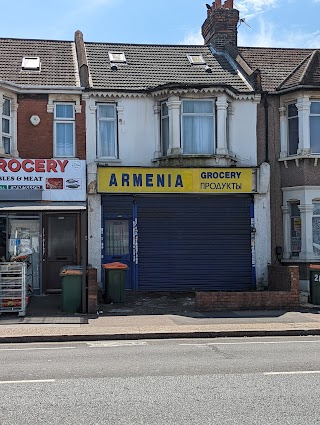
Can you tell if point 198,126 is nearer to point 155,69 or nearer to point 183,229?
point 155,69

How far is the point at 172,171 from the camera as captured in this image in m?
17.3

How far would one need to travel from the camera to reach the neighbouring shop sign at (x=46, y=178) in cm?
1675

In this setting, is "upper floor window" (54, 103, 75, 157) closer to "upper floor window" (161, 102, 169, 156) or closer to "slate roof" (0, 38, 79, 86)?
"slate roof" (0, 38, 79, 86)

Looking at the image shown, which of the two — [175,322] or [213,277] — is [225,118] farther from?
[175,322]

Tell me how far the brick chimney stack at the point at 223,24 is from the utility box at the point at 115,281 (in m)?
10.9

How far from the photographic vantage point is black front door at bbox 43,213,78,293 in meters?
17.5

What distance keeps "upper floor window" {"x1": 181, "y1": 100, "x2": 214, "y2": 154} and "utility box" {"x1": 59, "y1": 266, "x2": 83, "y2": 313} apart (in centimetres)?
599

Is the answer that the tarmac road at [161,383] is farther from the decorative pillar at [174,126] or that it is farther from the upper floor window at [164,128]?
the upper floor window at [164,128]

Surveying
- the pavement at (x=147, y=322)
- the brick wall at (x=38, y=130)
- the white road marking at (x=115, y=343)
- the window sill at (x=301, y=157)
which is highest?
the brick wall at (x=38, y=130)

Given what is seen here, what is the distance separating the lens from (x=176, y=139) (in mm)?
17609

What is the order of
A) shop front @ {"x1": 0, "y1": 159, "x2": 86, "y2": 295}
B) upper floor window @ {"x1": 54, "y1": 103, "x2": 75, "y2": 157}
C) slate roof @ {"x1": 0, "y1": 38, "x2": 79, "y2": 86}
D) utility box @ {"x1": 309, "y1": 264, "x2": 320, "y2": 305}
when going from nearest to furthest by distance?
utility box @ {"x1": 309, "y1": 264, "x2": 320, "y2": 305} → shop front @ {"x1": 0, "y1": 159, "x2": 86, "y2": 295} → upper floor window @ {"x1": 54, "y1": 103, "x2": 75, "y2": 157} → slate roof @ {"x1": 0, "y1": 38, "x2": 79, "y2": 86}

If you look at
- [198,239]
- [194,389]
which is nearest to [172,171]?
[198,239]


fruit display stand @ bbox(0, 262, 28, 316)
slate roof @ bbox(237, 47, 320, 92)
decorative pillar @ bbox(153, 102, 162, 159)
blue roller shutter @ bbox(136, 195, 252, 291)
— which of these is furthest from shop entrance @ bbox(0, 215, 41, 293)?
slate roof @ bbox(237, 47, 320, 92)

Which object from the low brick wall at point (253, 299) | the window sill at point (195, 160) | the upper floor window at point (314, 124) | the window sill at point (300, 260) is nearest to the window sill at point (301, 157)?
the upper floor window at point (314, 124)
